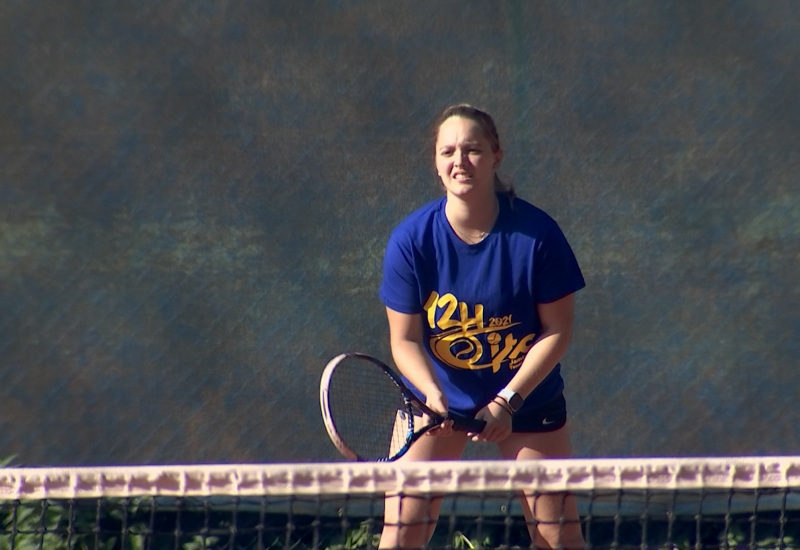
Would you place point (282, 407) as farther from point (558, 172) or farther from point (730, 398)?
point (730, 398)

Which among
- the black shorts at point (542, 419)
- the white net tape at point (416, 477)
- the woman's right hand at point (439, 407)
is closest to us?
the white net tape at point (416, 477)

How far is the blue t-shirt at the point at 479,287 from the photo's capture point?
2777 mm

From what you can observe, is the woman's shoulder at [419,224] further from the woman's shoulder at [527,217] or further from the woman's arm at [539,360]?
the woman's arm at [539,360]

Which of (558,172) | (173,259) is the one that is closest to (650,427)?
(558,172)

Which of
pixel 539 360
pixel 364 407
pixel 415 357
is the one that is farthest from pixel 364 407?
pixel 539 360

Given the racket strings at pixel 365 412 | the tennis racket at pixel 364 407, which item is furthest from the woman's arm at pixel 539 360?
the racket strings at pixel 365 412

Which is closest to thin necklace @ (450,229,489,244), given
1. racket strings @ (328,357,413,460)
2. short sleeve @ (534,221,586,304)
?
short sleeve @ (534,221,586,304)

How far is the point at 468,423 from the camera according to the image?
2.74 metres

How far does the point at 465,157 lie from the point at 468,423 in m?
0.57

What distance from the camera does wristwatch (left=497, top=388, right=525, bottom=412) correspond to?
2732mm

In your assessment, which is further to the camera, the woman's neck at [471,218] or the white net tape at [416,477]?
the woman's neck at [471,218]

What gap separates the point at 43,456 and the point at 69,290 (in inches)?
18.8

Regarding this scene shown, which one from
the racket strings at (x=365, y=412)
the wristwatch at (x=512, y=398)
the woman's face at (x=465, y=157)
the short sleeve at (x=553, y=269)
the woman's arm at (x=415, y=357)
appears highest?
the woman's face at (x=465, y=157)

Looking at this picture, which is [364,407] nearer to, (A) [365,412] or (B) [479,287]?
(A) [365,412]
